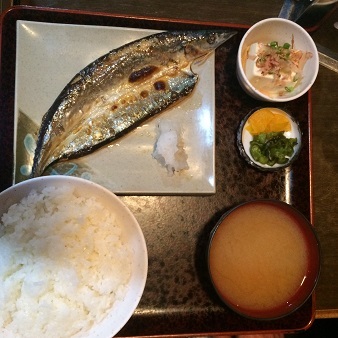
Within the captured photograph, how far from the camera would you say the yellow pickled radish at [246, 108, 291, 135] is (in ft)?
7.58

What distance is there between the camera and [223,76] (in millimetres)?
2396

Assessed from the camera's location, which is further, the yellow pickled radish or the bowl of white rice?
the yellow pickled radish

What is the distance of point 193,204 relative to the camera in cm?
232

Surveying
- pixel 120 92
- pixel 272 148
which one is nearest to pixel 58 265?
pixel 120 92

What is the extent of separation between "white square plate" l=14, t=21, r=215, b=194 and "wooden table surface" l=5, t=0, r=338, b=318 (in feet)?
0.97

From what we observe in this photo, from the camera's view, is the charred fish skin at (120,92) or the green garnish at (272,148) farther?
the green garnish at (272,148)

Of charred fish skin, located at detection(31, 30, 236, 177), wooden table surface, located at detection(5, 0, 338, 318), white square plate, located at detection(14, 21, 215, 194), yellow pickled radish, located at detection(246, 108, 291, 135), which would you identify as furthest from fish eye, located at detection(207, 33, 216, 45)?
yellow pickled radish, located at detection(246, 108, 291, 135)

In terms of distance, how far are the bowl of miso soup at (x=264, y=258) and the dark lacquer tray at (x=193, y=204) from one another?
6.8 inches

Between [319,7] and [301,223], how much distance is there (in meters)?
1.28

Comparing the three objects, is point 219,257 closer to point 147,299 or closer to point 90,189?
point 147,299

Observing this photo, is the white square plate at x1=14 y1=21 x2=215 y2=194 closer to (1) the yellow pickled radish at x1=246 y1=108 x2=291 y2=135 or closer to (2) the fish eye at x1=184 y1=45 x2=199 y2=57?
(2) the fish eye at x1=184 y1=45 x2=199 y2=57

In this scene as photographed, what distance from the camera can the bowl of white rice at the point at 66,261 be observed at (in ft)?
6.12

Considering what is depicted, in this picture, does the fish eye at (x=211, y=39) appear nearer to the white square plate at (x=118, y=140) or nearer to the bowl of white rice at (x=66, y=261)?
the white square plate at (x=118, y=140)

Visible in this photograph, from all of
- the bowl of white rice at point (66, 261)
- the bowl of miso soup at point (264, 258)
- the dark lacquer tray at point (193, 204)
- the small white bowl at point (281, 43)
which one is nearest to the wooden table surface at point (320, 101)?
the dark lacquer tray at point (193, 204)
